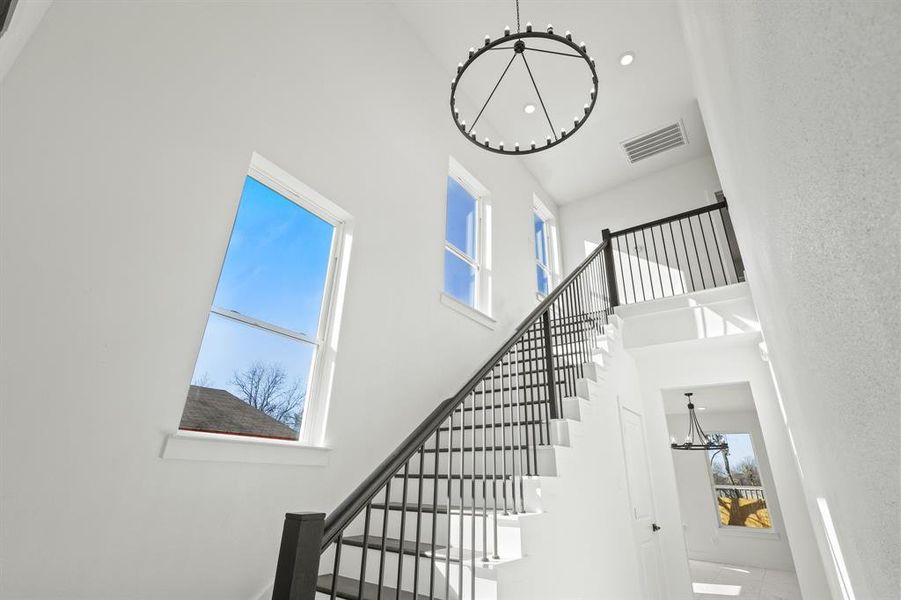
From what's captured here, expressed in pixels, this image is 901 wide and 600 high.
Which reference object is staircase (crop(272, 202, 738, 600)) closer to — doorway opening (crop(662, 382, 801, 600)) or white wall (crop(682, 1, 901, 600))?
white wall (crop(682, 1, 901, 600))

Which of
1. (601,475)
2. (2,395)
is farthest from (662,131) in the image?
(2,395)

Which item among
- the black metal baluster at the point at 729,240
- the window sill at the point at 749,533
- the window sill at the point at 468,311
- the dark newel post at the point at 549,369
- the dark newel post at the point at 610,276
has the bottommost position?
the window sill at the point at 749,533

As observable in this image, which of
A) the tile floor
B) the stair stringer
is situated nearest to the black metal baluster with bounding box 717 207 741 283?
the stair stringer

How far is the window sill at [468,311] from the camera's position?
13.7 ft

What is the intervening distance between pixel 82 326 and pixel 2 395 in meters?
0.37

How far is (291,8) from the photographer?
10.9ft

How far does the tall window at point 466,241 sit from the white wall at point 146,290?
4.51 feet

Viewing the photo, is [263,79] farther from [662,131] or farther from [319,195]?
[662,131]

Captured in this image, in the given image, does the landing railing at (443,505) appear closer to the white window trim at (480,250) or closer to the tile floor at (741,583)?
the white window trim at (480,250)

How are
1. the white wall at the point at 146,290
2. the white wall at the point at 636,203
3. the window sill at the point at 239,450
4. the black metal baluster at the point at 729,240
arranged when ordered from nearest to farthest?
the white wall at the point at 146,290, the window sill at the point at 239,450, the black metal baluster at the point at 729,240, the white wall at the point at 636,203

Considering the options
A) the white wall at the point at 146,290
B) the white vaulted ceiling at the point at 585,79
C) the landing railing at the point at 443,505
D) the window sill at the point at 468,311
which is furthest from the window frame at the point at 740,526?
the white wall at the point at 146,290

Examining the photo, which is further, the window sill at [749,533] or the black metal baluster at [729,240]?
the window sill at [749,533]

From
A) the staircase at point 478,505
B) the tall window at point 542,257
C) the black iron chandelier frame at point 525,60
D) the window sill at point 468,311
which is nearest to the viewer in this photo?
the staircase at point 478,505

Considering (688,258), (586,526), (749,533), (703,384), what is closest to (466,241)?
(688,258)
